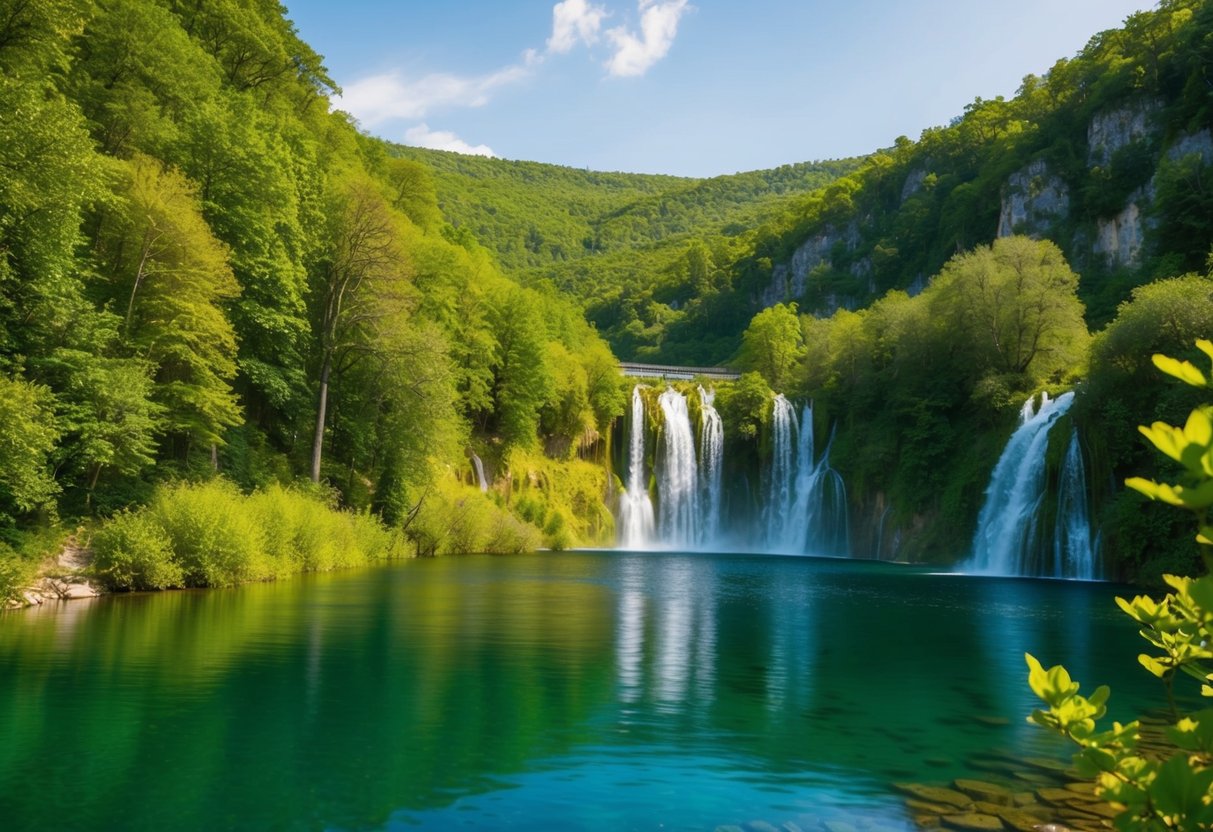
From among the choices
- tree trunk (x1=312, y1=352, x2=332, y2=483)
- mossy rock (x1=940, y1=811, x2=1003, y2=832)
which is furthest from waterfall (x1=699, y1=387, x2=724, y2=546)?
mossy rock (x1=940, y1=811, x2=1003, y2=832)

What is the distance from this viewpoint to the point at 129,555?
19.0 m

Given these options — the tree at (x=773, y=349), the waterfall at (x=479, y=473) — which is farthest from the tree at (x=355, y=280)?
the tree at (x=773, y=349)

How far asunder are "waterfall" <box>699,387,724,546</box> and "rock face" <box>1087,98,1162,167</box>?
3563cm

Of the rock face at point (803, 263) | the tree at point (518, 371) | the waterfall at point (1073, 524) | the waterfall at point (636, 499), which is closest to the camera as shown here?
the waterfall at point (1073, 524)

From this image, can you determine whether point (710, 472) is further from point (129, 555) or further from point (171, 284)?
point (129, 555)

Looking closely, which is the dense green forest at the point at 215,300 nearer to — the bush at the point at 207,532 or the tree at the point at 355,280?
the tree at the point at 355,280

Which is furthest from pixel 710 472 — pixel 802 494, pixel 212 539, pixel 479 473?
pixel 212 539

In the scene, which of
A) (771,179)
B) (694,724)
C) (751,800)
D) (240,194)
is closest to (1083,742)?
(751,800)

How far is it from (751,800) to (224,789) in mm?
4227

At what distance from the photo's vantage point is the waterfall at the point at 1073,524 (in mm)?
31422

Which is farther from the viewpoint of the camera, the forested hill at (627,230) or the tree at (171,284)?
the forested hill at (627,230)

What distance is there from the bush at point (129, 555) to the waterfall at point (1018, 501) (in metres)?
29.7

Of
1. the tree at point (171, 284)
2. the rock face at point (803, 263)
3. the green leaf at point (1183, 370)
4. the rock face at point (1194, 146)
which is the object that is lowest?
the green leaf at point (1183, 370)

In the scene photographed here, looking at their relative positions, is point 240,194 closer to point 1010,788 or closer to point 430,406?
point 430,406
